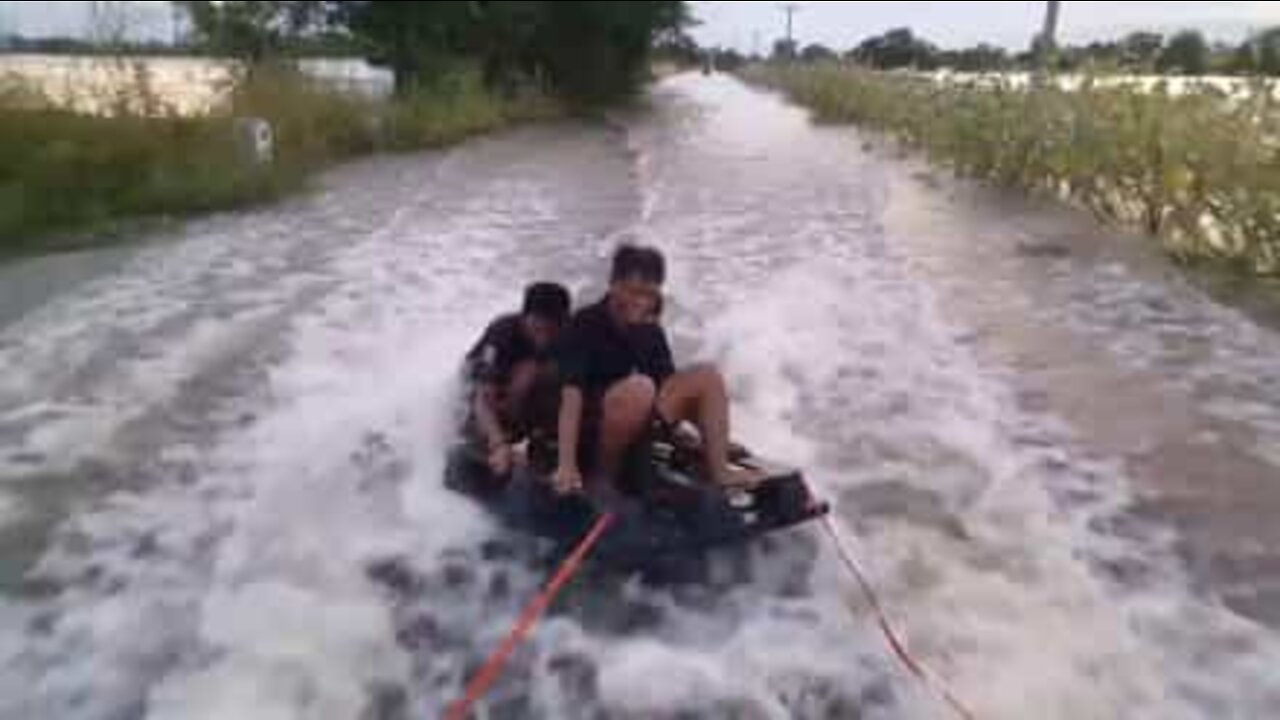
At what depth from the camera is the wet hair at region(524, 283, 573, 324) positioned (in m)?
4.81

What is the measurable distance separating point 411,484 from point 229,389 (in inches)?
66.8

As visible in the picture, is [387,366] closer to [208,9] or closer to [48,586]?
[48,586]

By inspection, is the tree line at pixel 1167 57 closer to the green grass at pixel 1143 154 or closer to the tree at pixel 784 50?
the green grass at pixel 1143 154

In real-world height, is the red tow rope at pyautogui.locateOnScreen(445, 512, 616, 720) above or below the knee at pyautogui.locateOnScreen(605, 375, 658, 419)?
below

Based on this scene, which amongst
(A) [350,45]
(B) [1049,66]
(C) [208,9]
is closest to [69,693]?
(B) [1049,66]

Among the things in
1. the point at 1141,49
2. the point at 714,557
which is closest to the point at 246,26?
the point at 1141,49

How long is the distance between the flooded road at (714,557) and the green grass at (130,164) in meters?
1.51

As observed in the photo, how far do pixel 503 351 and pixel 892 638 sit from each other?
1926 millimetres

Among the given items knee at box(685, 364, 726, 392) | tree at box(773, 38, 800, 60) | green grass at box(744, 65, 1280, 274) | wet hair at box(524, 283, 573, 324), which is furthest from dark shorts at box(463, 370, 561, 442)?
tree at box(773, 38, 800, 60)

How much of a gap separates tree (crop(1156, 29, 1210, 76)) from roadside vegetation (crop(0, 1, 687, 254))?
8740 mm

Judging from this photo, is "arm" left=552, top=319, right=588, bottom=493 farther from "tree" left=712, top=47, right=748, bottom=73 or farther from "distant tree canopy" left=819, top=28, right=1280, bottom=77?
"tree" left=712, top=47, right=748, bottom=73

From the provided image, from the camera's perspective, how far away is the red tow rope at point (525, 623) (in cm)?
345

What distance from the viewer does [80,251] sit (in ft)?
32.5

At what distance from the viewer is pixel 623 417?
13.8 feet
